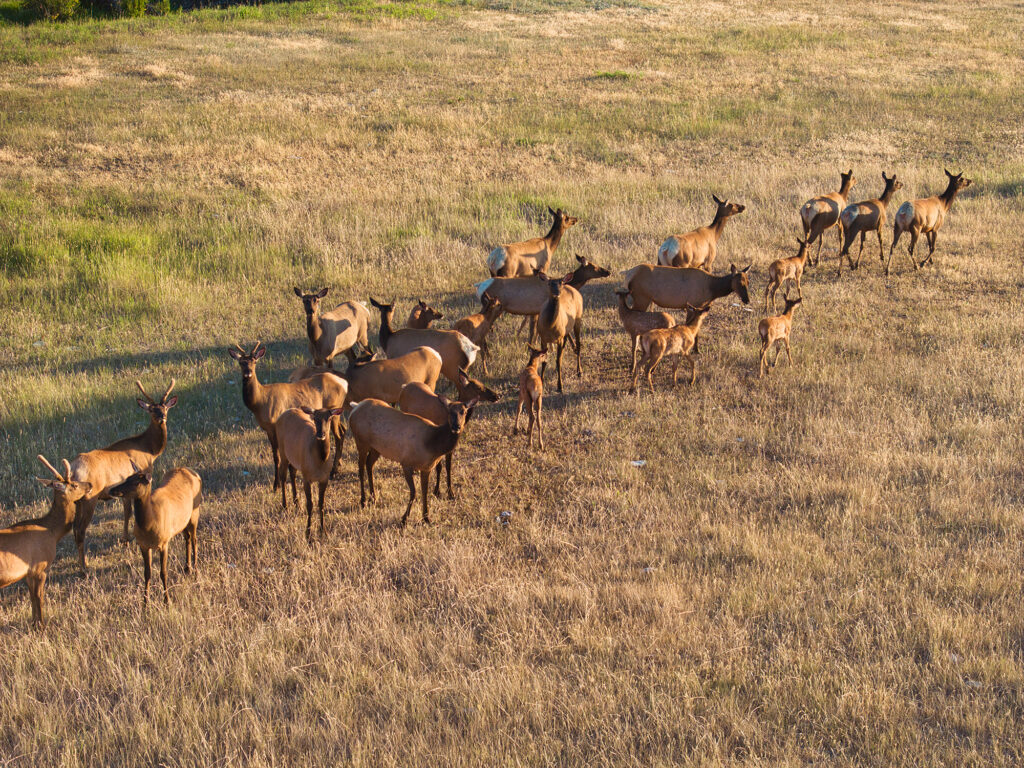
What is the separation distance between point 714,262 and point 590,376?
569 centimetres

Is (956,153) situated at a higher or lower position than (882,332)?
higher

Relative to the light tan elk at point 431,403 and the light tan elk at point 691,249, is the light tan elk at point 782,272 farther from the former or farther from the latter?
the light tan elk at point 431,403

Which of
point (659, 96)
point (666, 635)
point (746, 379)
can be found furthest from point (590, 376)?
point (659, 96)

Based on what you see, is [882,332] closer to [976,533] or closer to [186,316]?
[976,533]

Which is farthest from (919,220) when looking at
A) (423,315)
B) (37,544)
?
(37,544)

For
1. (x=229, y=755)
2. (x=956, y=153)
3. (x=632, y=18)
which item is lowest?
(x=229, y=755)

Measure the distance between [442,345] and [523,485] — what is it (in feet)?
7.38

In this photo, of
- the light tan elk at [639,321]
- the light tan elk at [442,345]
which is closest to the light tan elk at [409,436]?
the light tan elk at [442,345]

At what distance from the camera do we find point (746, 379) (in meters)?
11.9

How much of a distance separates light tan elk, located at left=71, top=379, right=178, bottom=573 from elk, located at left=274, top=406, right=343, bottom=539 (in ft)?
3.54

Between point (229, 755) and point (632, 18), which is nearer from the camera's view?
point (229, 755)

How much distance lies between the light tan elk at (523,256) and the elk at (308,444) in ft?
18.8

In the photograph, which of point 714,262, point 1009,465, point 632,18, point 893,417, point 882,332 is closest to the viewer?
point 1009,465

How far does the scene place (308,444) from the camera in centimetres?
823
